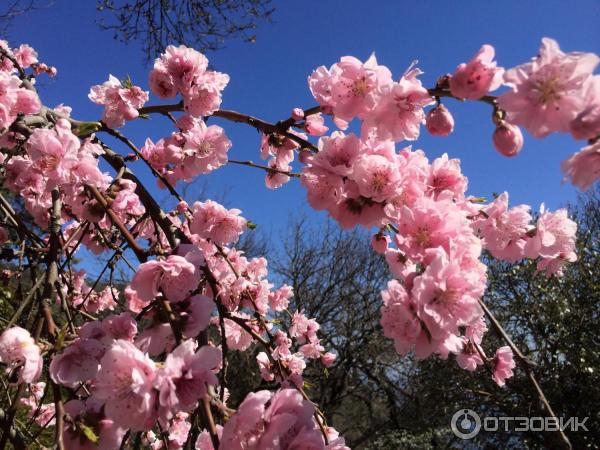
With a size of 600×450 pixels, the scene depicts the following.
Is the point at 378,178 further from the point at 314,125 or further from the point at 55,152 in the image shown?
the point at 55,152

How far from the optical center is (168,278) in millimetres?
1126

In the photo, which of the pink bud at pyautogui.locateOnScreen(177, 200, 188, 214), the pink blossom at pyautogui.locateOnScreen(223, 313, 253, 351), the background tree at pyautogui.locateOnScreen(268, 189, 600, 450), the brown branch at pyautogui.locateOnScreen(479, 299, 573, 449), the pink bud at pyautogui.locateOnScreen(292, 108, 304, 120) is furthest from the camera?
the background tree at pyautogui.locateOnScreen(268, 189, 600, 450)

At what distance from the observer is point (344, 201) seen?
1.32m

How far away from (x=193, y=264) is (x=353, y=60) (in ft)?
2.44

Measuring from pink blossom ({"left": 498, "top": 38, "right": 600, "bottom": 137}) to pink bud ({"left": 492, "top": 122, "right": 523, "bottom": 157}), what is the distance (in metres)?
0.08

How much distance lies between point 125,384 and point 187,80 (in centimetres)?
128

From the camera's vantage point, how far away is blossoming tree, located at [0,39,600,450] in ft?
2.98

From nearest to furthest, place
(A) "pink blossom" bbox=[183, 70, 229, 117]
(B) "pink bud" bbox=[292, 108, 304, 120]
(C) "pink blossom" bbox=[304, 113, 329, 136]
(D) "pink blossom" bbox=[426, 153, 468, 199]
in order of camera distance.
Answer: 1. (D) "pink blossom" bbox=[426, 153, 468, 199]
2. (B) "pink bud" bbox=[292, 108, 304, 120]
3. (C) "pink blossom" bbox=[304, 113, 329, 136]
4. (A) "pink blossom" bbox=[183, 70, 229, 117]

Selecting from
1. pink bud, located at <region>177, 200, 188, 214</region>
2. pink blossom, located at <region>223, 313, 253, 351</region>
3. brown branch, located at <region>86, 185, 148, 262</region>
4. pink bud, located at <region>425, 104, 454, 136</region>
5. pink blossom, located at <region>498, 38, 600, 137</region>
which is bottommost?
brown branch, located at <region>86, 185, 148, 262</region>

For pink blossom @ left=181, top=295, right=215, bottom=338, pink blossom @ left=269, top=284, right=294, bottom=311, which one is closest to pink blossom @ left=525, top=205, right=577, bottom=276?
pink blossom @ left=181, top=295, right=215, bottom=338

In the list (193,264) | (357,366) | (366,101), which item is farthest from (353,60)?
(357,366)

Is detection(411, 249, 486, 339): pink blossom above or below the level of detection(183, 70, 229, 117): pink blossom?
below

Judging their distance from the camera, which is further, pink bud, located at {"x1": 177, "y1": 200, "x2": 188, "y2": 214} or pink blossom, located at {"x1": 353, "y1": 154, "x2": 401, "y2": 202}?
pink bud, located at {"x1": 177, "y1": 200, "x2": 188, "y2": 214}

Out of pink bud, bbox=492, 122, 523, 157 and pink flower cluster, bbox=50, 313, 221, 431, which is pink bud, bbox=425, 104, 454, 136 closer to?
pink bud, bbox=492, 122, 523, 157
